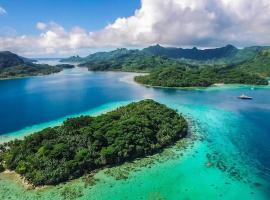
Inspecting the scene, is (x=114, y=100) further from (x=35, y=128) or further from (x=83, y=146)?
(x=83, y=146)

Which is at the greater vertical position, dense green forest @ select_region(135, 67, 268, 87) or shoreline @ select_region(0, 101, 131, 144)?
dense green forest @ select_region(135, 67, 268, 87)

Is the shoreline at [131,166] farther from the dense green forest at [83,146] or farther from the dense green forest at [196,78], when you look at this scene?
the dense green forest at [196,78]

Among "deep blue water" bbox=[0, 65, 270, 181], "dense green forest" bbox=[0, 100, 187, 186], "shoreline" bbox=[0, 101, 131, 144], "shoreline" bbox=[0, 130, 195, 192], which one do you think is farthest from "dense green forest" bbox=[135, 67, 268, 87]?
"shoreline" bbox=[0, 130, 195, 192]

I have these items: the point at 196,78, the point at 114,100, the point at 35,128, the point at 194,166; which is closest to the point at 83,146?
the point at 194,166

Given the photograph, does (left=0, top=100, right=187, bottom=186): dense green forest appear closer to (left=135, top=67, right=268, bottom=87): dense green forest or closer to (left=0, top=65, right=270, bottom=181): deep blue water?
(left=0, top=65, right=270, bottom=181): deep blue water

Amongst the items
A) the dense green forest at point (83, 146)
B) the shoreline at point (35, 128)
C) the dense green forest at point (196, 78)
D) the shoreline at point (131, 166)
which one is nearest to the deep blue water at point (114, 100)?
the shoreline at point (35, 128)

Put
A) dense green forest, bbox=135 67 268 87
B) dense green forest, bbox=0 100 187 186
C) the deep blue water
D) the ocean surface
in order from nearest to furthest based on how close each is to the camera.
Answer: the ocean surface → dense green forest, bbox=0 100 187 186 → the deep blue water → dense green forest, bbox=135 67 268 87

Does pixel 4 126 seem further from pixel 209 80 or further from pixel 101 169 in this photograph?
pixel 209 80
